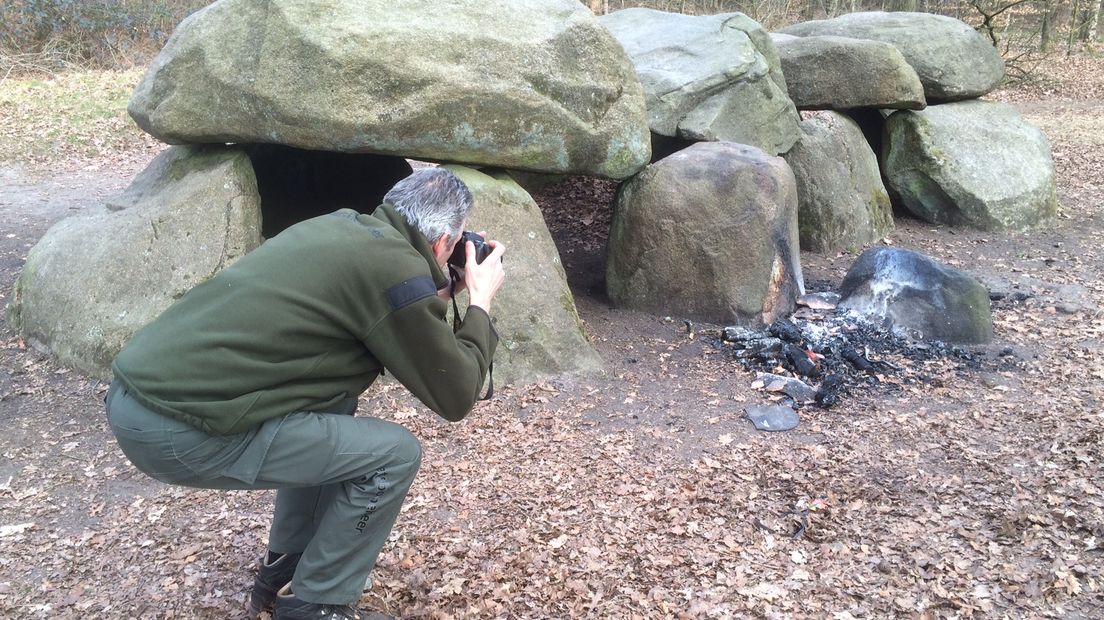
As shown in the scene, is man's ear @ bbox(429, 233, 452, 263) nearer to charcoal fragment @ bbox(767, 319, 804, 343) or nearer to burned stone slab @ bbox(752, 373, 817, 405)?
burned stone slab @ bbox(752, 373, 817, 405)

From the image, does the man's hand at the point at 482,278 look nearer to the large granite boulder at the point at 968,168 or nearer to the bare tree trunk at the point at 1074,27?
the large granite boulder at the point at 968,168

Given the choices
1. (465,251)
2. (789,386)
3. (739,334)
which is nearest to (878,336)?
(739,334)

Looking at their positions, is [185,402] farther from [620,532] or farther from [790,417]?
[790,417]

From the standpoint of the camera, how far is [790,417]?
15.3 ft

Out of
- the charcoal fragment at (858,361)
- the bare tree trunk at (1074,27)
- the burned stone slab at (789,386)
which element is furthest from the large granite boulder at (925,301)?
the bare tree trunk at (1074,27)

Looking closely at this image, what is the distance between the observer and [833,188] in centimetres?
767

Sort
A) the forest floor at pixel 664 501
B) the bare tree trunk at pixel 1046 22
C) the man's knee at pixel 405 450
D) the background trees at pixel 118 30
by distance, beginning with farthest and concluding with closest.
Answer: the bare tree trunk at pixel 1046 22
the background trees at pixel 118 30
the forest floor at pixel 664 501
the man's knee at pixel 405 450

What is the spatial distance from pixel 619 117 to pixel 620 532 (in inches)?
113

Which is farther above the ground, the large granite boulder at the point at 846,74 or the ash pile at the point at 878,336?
the large granite boulder at the point at 846,74

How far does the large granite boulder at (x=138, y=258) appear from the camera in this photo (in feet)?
16.9

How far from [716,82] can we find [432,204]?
4.73 meters

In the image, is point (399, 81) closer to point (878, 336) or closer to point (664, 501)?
point (664, 501)

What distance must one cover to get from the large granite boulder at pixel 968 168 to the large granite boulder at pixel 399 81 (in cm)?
414

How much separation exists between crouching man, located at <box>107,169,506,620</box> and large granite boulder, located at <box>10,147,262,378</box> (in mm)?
2775
